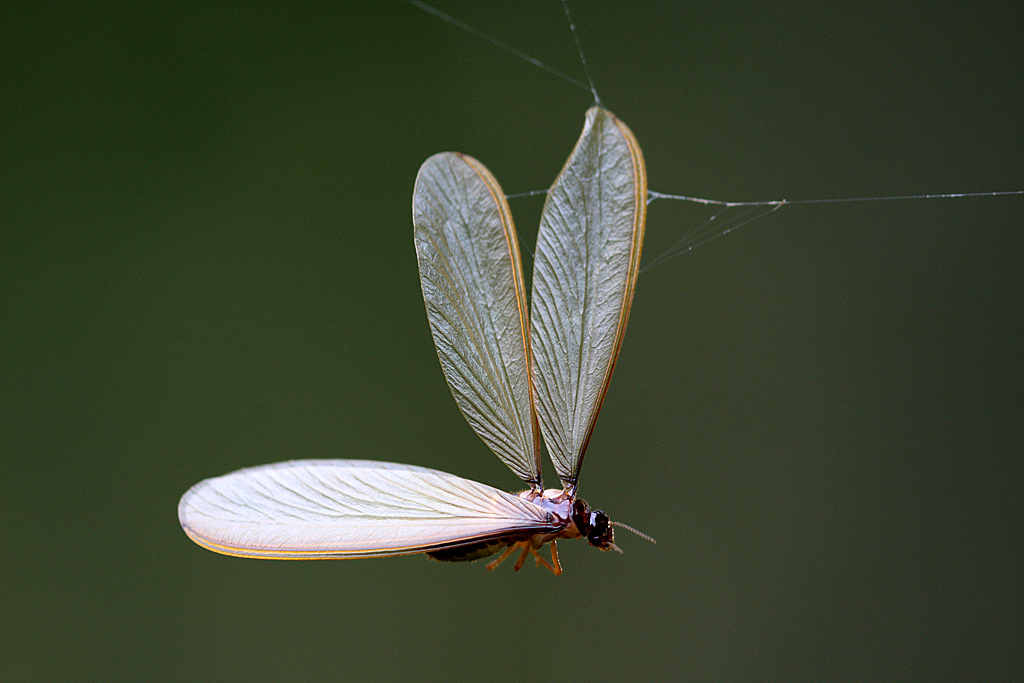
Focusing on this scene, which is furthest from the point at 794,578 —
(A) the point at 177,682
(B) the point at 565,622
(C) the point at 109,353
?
(C) the point at 109,353

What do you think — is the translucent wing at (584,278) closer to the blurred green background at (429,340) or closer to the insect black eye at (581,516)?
the insect black eye at (581,516)

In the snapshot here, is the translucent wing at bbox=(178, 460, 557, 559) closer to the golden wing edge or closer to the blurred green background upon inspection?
the golden wing edge

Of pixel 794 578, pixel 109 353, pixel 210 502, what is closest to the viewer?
pixel 210 502

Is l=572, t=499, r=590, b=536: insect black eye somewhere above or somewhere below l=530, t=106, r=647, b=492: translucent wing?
below

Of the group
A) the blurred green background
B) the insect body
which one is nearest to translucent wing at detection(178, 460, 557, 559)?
the insect body

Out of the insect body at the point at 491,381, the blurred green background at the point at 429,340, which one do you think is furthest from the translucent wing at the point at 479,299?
the blurred green background at the point at 429,340

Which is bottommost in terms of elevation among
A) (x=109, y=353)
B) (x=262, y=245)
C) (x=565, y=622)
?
(x=565, y=622)

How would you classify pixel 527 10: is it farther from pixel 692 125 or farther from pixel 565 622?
pixel 565 622

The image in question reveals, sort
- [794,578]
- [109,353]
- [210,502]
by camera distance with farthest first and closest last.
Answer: [109,353] → [794,578] → [210,502]
